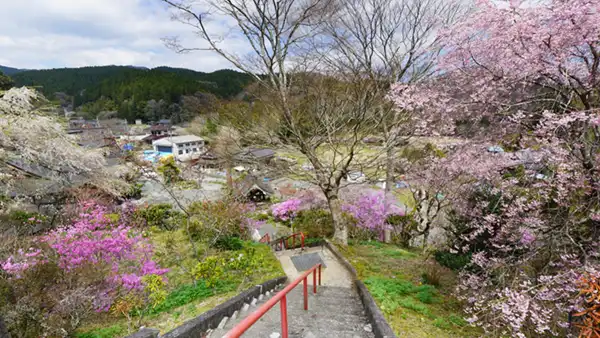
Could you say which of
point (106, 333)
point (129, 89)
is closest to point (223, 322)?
point (106, 333)

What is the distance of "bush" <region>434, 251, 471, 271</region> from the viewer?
6.39m

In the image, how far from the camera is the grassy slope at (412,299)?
164 inches

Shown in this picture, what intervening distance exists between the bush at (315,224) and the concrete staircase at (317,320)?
739 cm

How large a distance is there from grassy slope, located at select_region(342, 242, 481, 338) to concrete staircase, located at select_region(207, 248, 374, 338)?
450 millimetres

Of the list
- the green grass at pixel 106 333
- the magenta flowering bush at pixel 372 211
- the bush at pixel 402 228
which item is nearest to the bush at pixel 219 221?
the green grass at pixel 106 333

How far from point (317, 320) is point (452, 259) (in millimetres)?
4380

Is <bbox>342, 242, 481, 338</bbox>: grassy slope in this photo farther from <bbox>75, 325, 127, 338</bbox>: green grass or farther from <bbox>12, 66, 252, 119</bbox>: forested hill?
<bbox>12, 66, 252, 119</bbox>: forested hill

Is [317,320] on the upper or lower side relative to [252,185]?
upper

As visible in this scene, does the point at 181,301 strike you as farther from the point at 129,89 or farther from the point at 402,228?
the point at 129,89

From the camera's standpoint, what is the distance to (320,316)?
4.49m

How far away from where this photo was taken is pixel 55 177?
10.6 meters

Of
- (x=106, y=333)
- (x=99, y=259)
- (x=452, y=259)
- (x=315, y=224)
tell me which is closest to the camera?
(x=106, y=333)

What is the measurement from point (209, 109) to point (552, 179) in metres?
9.83

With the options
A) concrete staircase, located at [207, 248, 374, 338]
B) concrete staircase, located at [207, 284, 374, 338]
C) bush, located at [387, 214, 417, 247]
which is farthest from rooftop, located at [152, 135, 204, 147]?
concrete staircase, located at [207, 284, 374, 338]
